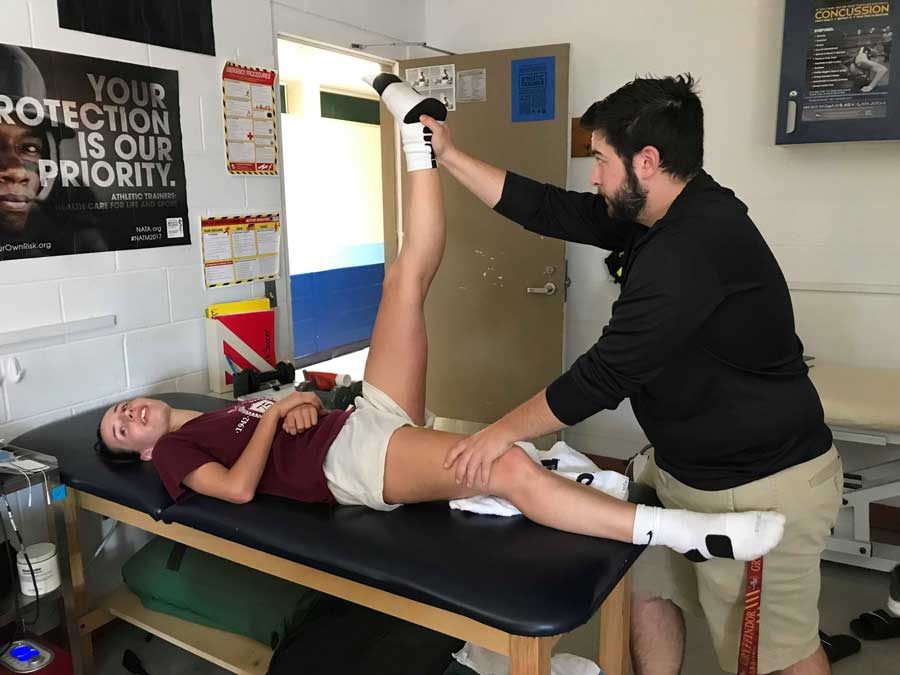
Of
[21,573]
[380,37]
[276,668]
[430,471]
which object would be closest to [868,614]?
[430,471]

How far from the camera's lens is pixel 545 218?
191 cm

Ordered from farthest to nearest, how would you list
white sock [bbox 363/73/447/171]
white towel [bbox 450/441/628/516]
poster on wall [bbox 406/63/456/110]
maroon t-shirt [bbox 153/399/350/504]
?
1. poster on wall [bbox 406/63/456/110]
2. white sock [bbox 363/73/447/171]
3. maroon t-shirt [bbox 153/399/350/504]
4. white towel [bbox 450/441/628/516]

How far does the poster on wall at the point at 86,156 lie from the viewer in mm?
1999

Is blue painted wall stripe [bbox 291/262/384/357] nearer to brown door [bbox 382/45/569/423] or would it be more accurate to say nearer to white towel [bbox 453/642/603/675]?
brown door [bbox 382/45/569/423]

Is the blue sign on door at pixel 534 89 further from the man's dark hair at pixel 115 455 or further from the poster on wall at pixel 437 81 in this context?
the man's dark hair at pixel 115 455

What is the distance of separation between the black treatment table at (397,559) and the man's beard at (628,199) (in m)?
0.69

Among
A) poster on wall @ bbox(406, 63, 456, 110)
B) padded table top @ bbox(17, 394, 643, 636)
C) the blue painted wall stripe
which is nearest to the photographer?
padded table top @ bbox(17, 394, 643, 636)

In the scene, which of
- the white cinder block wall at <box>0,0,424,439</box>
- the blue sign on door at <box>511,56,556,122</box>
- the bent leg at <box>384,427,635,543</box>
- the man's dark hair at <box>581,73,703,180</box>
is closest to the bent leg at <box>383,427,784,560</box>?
the bent leg at <box>384,427,635,543</box>

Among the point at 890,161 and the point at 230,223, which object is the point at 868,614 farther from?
the point at 230,223

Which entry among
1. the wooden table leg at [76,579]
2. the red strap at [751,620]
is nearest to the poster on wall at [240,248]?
the wooden table leg at [76,579]

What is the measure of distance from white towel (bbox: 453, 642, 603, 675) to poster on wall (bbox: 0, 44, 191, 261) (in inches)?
63.5

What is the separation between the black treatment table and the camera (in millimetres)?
1292

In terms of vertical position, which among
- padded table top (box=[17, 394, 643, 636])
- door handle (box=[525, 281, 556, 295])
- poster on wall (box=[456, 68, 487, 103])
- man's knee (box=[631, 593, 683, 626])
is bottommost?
man's knee (box=[631, 593, 683, 626])

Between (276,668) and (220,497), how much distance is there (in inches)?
16.6
